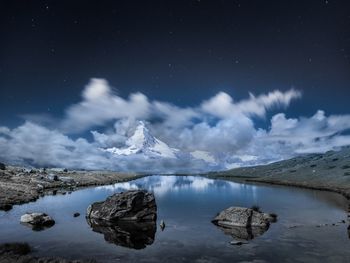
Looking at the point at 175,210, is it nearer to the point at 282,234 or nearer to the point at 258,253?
the point at 282,234

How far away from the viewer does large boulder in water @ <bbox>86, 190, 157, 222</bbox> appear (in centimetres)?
6269

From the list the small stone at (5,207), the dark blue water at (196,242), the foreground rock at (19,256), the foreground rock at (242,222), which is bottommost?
the foreground rock at (19,256)

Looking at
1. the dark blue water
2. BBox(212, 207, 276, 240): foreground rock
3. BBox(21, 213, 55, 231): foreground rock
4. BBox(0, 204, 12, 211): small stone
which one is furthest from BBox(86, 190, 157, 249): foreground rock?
BBox(0, 204, 12, 211): small stone

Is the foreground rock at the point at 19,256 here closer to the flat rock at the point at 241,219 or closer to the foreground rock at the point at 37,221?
the foreground rock at the point at 37,221

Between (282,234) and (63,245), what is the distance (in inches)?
1211

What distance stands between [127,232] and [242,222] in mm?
18896

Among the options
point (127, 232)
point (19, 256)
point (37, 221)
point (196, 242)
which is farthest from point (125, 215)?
point (19, 256)

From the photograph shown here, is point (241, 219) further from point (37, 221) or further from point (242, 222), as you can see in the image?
point (37, 221)

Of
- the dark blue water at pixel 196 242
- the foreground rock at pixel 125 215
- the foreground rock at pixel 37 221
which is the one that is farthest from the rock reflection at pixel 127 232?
the foreground rock at pixel 37 221

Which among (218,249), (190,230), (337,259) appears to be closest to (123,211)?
(190,230)

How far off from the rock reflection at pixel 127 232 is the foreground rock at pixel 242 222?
11.7 metres

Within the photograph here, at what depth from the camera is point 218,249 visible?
41.3 meters

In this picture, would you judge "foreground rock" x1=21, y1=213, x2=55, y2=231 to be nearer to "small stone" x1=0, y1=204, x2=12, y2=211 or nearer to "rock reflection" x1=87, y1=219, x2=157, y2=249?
"rock reflection" x1=87, y1=219, x2=157, y2=249

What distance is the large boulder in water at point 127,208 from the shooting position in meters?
62.7
